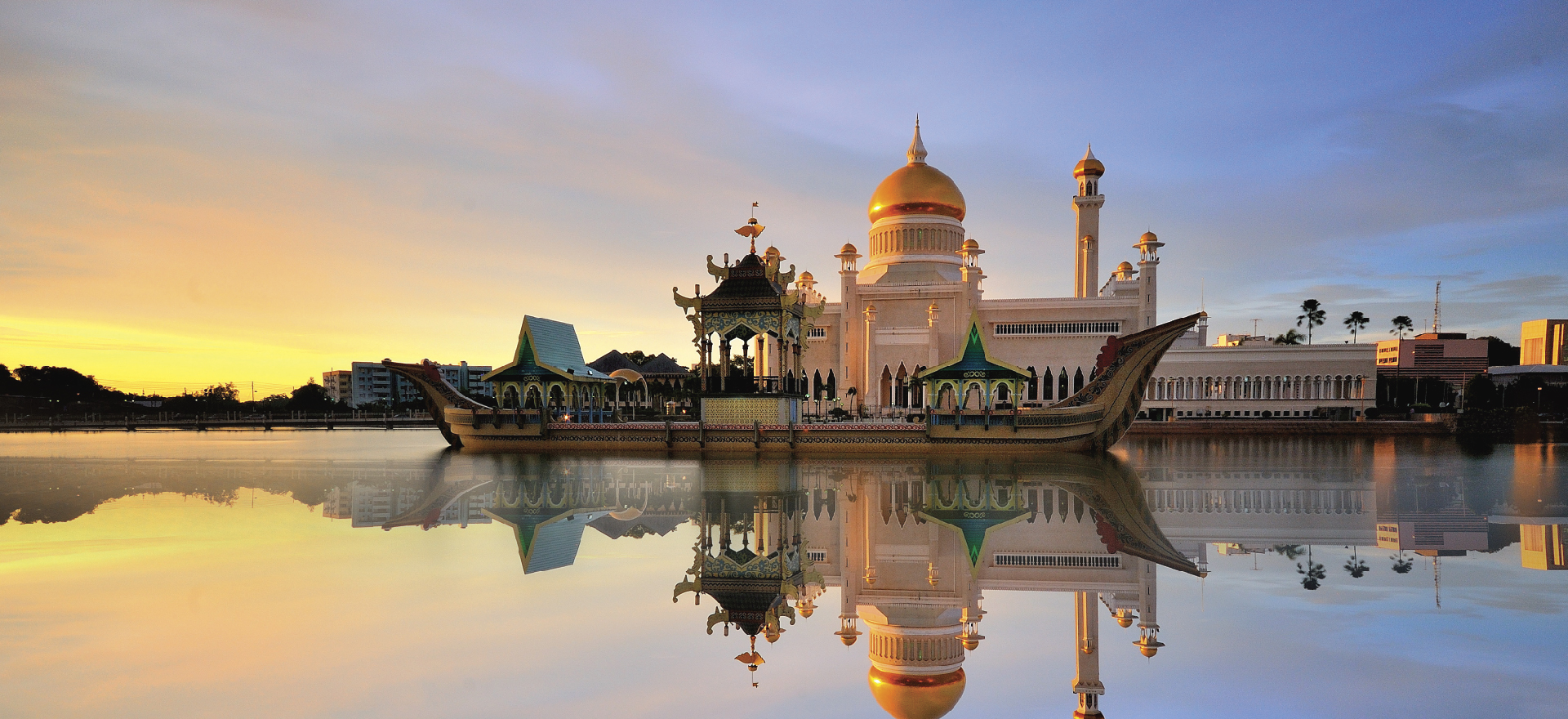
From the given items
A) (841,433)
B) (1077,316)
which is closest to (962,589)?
(841,433)

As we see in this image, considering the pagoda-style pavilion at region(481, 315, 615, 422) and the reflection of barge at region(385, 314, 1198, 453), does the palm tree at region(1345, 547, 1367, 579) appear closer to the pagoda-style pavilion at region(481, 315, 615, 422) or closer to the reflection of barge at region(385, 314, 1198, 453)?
the reflection of barge at region(385, 314, 1198, 453)

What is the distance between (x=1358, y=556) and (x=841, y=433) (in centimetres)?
1355

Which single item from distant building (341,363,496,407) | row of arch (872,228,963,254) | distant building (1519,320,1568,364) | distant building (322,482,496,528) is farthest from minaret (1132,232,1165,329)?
distant building (341,363,496,407)

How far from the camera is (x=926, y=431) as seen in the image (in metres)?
20.7

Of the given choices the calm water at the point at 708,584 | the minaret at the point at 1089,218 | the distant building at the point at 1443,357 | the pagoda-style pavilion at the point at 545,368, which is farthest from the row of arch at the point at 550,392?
the distant building at the point at 1443,357

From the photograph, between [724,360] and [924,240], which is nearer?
[724,360]

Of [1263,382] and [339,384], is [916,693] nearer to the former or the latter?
[1263,382]

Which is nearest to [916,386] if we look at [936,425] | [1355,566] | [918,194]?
[918,194]

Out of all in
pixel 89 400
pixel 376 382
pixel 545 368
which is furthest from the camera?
pixel 376 382

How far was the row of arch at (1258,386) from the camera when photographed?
40438 millimetres

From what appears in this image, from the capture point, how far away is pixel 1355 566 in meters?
7.41

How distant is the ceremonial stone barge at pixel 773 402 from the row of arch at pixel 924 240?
16828 mm

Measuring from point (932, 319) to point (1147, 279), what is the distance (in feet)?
36.0

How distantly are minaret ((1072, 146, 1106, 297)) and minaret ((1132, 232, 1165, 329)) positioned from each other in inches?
105
